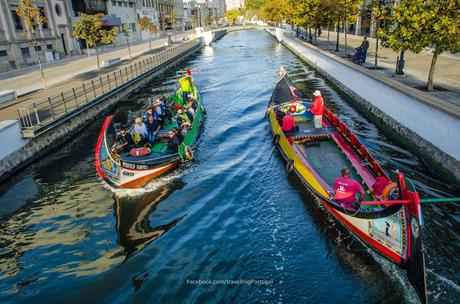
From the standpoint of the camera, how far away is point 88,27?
112 feet

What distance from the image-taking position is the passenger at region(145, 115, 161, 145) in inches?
684

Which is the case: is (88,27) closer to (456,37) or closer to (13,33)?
(13,33)

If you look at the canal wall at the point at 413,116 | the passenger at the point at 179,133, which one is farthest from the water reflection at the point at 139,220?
the canal wall at the point at 413,116

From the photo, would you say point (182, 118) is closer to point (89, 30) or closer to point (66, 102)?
point (66, 102)

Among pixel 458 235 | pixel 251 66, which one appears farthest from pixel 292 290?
pixel 251 66

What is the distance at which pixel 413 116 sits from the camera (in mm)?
17594

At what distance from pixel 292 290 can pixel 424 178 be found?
8984 mm

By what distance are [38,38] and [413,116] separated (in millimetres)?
47211

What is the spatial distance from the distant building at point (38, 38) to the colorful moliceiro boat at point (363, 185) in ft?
96.7

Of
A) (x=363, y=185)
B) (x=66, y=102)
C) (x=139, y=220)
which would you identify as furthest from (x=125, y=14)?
(x=363, y=185)

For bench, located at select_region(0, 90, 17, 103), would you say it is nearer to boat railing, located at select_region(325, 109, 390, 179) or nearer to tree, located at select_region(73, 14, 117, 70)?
tree, located at select_region(73, 14, 117, 70)

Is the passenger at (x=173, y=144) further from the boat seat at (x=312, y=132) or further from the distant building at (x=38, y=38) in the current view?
the distant building at (x=38, y=38)

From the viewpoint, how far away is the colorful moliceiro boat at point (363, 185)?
28.8 ft

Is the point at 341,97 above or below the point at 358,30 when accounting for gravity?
below
